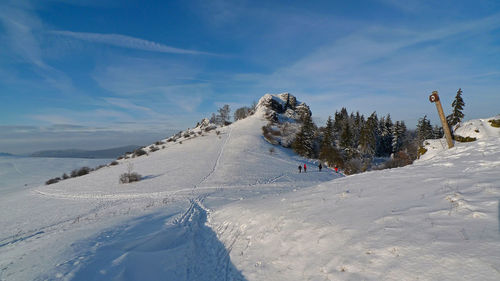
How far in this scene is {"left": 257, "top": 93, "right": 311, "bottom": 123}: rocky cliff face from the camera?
75.0 metres

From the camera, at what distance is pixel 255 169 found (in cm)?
2997

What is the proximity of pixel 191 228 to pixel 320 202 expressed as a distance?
240 inches

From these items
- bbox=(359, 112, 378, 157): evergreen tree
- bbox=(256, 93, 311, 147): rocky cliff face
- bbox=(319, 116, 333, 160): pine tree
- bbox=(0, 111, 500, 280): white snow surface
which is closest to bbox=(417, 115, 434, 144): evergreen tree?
bbox=(359, 112, 378, 157): evergreen tree

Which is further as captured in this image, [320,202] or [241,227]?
[241,227]

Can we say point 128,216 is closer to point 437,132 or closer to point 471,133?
point 471,133

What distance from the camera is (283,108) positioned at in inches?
3214

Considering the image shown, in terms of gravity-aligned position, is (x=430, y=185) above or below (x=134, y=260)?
above

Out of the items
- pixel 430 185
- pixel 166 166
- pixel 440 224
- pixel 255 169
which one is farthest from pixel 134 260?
pixel 166 166

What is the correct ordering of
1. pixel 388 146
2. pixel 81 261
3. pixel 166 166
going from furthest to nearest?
pixel 388 146 → pixel 166 166 → pixel 81 261

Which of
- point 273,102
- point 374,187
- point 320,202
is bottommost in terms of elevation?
point 320,202

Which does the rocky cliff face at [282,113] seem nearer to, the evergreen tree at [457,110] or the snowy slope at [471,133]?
the evergreen tree at [457,110]

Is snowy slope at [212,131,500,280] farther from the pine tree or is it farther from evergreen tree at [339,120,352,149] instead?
evergreen tree at [339,120,352,149]

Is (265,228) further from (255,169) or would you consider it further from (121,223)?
(255,169)

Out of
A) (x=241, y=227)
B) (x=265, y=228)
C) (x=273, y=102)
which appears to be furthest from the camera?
(x=273, y=102)
